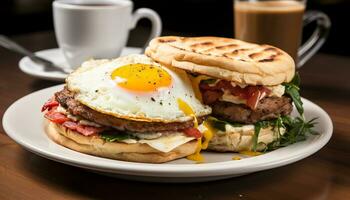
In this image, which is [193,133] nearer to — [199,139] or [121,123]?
[199,139]

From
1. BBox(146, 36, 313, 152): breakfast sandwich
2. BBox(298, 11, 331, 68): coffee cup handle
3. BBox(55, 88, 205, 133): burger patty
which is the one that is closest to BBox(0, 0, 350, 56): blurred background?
BBox(298, 11, 331, 68): coffee cup handle

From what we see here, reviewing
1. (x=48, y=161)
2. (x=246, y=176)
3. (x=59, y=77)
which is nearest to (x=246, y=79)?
(x=246, y=176)

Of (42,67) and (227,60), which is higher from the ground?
(227,60)

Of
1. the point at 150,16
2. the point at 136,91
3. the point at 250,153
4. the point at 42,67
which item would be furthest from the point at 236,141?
the point at 150,16

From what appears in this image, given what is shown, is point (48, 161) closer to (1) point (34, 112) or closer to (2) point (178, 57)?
(1) point (34, 112)

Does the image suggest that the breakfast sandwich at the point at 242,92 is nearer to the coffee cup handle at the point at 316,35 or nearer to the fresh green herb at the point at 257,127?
the fresh green herb at the point at 257,127

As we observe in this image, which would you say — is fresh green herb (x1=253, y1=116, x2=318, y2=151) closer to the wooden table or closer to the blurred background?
the wooden table
